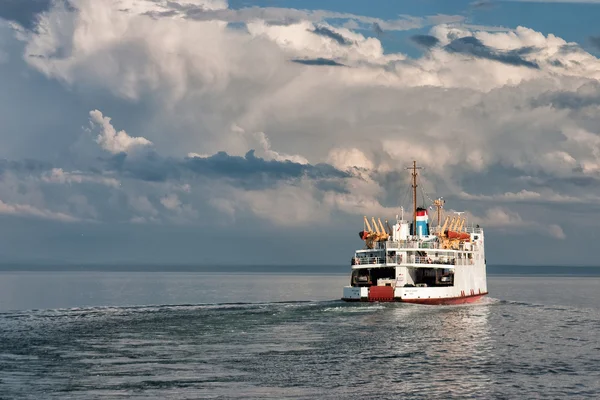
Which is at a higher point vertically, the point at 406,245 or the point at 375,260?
the point at 406,245

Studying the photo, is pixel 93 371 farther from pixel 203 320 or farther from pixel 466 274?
pixel 466 274

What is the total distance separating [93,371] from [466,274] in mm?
80221

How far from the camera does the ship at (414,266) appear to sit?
10531cm

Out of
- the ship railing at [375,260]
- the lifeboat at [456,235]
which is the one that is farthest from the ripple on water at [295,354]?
the lifeboat at [456,235]

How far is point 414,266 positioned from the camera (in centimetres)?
10838

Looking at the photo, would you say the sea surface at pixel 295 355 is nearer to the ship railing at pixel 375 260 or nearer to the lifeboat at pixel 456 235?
the ship railing at pixel 375 260

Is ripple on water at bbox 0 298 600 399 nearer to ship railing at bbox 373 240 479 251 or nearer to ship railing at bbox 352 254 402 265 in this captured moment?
ship railing at bbox 352 254 402 265

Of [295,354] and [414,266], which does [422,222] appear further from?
[295,354]

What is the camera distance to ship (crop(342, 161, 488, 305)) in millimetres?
105312

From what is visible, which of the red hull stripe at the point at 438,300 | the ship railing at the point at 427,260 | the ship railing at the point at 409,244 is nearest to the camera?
the red hull stripe at the point at 438,300

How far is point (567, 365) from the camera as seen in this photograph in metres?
58.9

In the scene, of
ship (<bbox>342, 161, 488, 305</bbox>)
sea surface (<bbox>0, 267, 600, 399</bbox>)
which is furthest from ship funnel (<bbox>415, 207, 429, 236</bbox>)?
sea surface (<bbox>0, 267, 600, 399</bbox>)

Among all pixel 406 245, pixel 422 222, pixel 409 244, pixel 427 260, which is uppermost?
pixel 422 222

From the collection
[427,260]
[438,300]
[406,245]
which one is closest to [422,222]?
[406,245]
